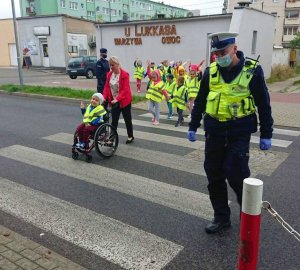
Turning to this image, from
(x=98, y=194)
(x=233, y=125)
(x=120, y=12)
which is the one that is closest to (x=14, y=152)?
(x=98, y=194)

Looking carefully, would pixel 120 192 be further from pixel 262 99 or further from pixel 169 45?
pixel 169 45

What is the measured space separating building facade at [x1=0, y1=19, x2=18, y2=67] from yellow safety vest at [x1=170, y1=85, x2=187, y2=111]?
116ft

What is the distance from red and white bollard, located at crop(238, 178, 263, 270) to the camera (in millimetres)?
2129

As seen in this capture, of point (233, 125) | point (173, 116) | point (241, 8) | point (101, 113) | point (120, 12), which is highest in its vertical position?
point (120, 12)

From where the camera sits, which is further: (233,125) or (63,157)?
(63,157)

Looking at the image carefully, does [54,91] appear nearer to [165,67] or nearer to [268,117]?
[165,67]

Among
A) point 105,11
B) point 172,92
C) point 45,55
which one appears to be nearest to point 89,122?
point 172,92

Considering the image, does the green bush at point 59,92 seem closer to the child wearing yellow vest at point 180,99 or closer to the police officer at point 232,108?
the child wearing yellow vest at point 180,99

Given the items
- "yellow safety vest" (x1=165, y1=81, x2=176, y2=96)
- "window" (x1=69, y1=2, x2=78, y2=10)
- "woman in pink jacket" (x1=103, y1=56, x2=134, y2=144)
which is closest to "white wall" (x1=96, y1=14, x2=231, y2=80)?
"yellow safety vest" (x1=165, y1=81, x2=176, y2=96)

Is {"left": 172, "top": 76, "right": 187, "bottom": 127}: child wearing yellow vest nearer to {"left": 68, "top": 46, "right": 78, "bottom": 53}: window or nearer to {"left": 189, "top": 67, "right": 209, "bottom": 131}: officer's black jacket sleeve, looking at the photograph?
{"left": 189, "top": 67, "right": 209, "bottom": 131}: officer's black jacket sleeve

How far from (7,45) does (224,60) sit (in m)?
42.2

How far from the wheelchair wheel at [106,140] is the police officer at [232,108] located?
308cm

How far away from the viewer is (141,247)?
142 inches

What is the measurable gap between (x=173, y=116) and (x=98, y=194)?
634 centimetres
